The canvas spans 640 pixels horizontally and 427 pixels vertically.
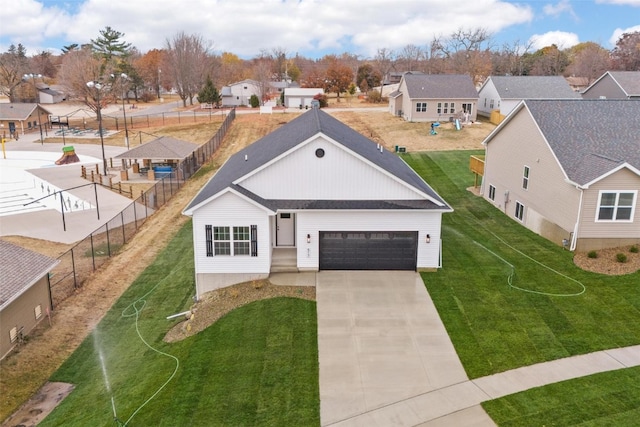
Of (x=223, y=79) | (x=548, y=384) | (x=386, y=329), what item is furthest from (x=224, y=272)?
(x=223, y=79)

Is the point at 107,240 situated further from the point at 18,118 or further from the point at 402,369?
the point at 18,118

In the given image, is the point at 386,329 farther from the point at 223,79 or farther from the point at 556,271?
the point at 223,79

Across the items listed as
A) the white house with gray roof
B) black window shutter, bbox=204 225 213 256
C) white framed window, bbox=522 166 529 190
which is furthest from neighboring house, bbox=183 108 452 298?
the white house with gray roof

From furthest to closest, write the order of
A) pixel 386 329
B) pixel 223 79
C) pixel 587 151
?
pixel 223 79, pixel 587 151, pixel 386 329

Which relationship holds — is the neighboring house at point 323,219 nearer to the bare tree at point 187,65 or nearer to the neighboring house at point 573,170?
the neighboring house at point 573,170

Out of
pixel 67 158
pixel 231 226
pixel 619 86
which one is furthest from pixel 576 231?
pixel 67 158

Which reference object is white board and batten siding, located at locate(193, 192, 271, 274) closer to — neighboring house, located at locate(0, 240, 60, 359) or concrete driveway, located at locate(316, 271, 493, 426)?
concrete driveway, located at locate(316, 271, 493, 426)
